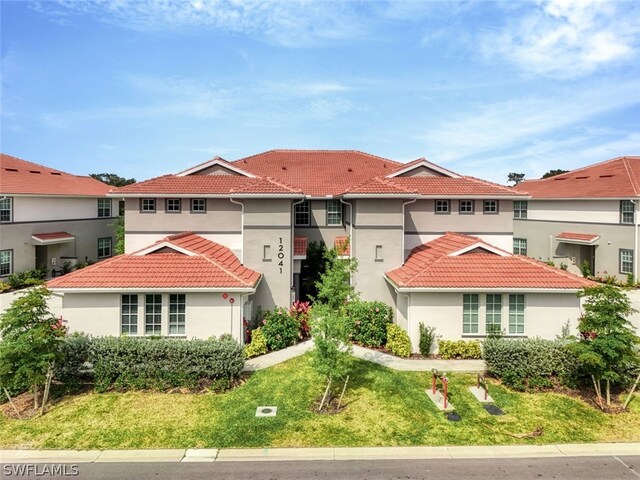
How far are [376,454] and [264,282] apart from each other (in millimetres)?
10952

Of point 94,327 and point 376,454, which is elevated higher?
point 94,327

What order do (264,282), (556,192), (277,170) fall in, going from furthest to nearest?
(556,192) < (277,170) < (264,282)

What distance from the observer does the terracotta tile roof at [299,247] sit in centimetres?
2148

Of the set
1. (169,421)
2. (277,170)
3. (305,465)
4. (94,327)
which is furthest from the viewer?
(277,170)

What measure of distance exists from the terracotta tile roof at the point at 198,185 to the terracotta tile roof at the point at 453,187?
764 cm

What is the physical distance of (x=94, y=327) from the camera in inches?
623

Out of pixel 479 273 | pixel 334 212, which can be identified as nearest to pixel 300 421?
pixel 479 273

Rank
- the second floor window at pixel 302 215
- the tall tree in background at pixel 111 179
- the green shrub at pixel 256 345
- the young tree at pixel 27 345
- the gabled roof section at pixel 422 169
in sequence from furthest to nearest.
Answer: the tall tree in background at pixel 111 179 < the second floor window at pixel 302 215 < the gabled roof section at pixel 422 169 < the green shrub at pixel 256 345 < the young tree at pixel 27 345

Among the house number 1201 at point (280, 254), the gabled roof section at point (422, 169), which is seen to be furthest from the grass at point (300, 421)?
the gabled roof section at point (422, 169)

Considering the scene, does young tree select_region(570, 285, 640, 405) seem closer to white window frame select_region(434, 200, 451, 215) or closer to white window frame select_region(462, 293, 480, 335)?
white window frame select_region(462, 293, 480, 335)

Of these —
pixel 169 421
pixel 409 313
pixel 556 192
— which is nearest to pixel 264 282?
pixel 409 313

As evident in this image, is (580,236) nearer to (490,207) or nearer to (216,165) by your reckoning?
(490,207)

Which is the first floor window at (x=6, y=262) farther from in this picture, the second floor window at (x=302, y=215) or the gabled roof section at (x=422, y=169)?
the gabled roof section at (x=422, y=169)

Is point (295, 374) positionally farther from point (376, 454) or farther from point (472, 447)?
point (472, 447)
